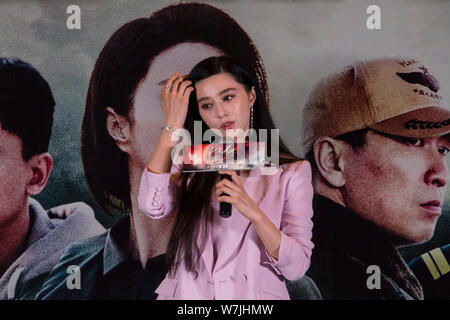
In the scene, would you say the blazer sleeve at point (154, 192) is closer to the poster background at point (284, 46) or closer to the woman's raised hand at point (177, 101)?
the woman's raised hand at point (177, 101)

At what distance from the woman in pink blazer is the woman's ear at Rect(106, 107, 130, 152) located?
0.55 meters

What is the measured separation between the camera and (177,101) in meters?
2.38

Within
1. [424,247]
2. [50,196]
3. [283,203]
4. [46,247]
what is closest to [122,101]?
[50,196]

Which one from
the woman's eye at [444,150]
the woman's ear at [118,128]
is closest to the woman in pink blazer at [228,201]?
the woman's ear at [118,128]

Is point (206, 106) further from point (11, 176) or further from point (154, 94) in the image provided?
point (11, 176)

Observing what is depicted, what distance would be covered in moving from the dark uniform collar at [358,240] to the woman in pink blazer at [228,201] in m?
0.49

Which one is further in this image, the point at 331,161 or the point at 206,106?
the point at 331,161

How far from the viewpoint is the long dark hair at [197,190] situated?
7.77ft

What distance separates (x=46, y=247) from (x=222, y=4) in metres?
1.91

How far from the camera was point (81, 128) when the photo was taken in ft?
9.66

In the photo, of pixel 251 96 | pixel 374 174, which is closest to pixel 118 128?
pixel 251 96

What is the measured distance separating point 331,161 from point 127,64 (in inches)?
55.8

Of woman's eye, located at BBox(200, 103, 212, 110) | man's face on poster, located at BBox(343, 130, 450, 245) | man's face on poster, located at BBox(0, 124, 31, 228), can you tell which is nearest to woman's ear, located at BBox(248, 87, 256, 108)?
woman's eye, located at BBox(200, 103, 212, 110)
